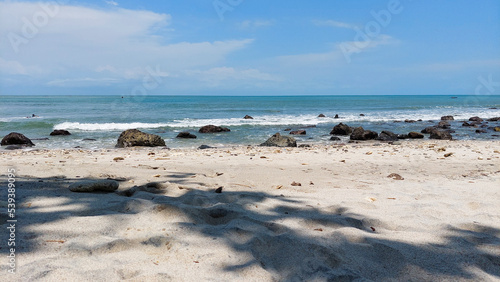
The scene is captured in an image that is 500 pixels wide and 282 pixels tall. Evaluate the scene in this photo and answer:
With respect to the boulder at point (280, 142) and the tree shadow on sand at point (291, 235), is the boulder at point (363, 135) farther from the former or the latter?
the tree shadow on sand at point (291, 235)

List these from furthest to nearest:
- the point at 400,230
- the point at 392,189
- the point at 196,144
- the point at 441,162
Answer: the point at 196,144
the point at 441,162
the point at 392,189
the point at 400,230

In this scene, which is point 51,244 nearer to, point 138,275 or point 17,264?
point 17,264

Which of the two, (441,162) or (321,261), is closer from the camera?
(321,261)

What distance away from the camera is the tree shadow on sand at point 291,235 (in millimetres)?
2107

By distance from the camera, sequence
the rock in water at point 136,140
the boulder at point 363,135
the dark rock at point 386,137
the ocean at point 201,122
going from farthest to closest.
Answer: the ocean at point 201,122
the dark rock at point 386,137
the boulder at point 363,135
the rock in water at point 136,140

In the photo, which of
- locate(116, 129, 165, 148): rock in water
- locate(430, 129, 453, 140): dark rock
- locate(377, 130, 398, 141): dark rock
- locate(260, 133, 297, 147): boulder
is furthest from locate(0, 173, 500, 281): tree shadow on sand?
locate(430, 129, 453, 140): dark rock

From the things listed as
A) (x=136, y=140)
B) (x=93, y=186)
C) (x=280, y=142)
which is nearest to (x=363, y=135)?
(x=280, y=142)

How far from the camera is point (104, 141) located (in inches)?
583

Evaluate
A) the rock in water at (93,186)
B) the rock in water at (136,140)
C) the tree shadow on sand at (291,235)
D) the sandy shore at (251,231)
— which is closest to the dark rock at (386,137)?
the rock in water at (136,140)

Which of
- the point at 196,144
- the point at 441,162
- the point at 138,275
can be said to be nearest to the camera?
the point at 138,275

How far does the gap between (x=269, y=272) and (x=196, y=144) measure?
39.6 ft

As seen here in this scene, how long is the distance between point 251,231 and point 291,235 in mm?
302

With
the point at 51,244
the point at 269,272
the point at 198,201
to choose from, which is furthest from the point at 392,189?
the point at 51,244

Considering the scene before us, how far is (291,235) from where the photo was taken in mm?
2520
